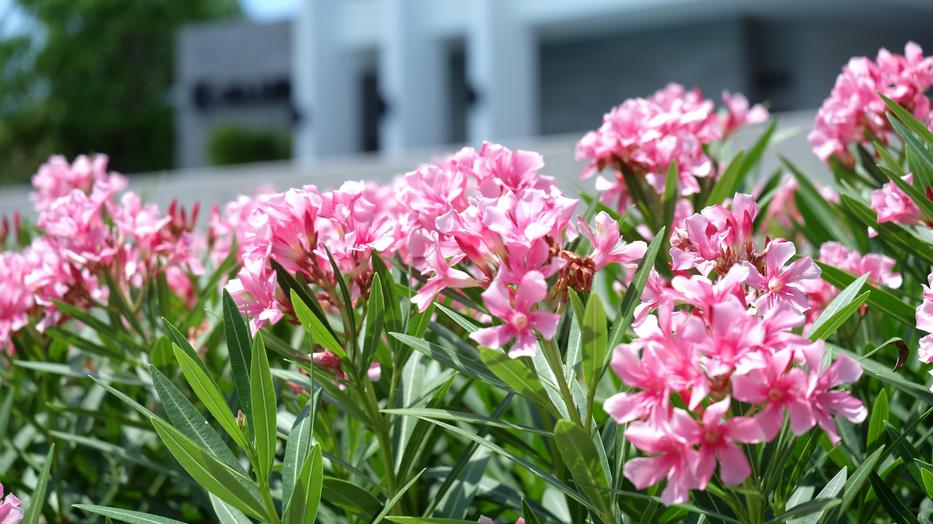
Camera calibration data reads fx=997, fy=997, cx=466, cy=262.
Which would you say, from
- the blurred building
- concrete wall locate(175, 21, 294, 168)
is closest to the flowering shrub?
the blurred building

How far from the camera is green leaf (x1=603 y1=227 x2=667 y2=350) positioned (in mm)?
823

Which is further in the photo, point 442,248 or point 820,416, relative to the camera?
point 442,248

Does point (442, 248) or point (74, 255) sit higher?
point (442, 248)

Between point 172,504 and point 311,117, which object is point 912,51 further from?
point 311,117

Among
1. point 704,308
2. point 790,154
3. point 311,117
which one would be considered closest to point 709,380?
point 704,308

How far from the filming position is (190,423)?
3.01 ft

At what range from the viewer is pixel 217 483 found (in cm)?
84

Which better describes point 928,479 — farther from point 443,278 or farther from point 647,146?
point 647,146

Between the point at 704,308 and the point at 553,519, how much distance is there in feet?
1.49

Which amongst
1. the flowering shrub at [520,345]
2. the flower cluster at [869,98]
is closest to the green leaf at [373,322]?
the flowering shrub at [520,345]

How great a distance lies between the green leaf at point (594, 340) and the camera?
0.77 metres

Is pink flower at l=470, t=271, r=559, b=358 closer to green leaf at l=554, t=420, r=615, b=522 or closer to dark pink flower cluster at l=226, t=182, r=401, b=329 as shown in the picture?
green leaf at l=554, t=420, r=615, b=522

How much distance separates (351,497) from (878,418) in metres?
0.53

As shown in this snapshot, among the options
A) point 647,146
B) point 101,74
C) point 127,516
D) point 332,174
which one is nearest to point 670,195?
point 647,146
